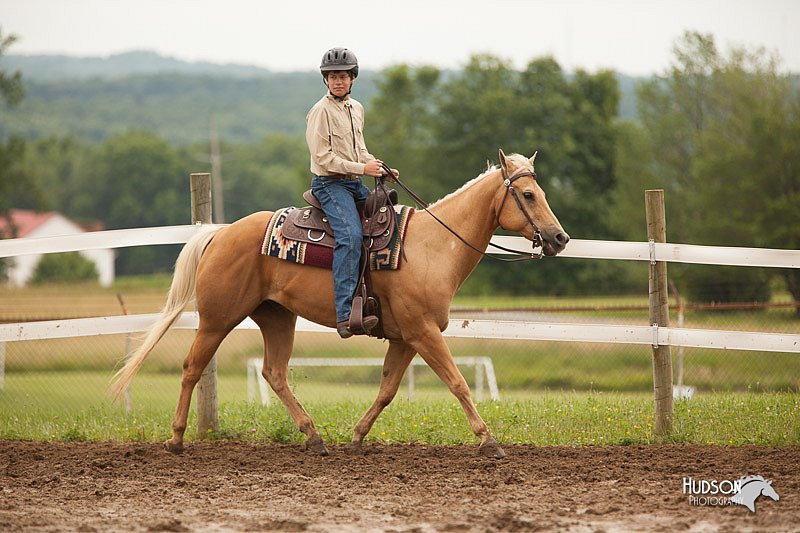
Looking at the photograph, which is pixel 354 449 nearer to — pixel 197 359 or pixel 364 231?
pixel 197 359

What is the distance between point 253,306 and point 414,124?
48.0 meters

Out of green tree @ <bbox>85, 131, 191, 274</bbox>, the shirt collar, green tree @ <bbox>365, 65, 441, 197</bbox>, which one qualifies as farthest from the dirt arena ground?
green tree @ <bbox>85, 131, 191, 274</bbox>

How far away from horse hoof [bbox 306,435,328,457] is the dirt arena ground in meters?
0.08

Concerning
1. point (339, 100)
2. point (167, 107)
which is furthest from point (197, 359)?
point (167, 107)

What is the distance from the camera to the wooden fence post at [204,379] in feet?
27.1

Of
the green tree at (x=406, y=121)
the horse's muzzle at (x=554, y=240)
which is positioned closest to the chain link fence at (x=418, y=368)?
the horse's muzzle at (x=554, y=240)

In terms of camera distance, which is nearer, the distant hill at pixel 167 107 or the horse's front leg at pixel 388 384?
the horse's front leg at pixel 388 384

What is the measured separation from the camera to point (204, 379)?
8281 millimetres

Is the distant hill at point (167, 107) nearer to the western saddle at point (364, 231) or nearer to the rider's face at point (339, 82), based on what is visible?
the rider's face at point (339, 82)

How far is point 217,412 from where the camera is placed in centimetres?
831

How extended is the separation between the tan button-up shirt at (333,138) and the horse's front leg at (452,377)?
1424 mm

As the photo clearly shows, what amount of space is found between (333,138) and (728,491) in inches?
155

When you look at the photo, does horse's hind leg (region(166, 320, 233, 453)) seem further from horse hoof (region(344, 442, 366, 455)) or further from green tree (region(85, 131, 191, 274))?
green tree (region(85, 131, 191, 274))

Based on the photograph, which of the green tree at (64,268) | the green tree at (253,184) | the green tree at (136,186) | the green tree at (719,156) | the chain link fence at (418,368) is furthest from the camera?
the green tree at (253,184)
